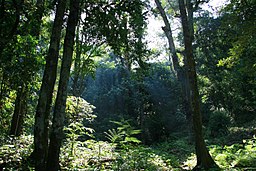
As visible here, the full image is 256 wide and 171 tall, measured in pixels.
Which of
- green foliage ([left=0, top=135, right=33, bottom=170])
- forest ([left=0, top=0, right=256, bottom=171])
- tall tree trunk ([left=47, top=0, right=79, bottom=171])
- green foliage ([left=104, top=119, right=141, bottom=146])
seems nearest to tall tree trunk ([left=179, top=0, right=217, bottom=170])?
forest ([left=0, top=0, right=256, bottom=171])

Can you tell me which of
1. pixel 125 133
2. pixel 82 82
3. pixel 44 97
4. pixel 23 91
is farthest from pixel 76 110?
pixel 44 97

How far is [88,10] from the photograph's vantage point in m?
7.91

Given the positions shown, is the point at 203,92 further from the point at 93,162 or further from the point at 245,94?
the point at 93,162

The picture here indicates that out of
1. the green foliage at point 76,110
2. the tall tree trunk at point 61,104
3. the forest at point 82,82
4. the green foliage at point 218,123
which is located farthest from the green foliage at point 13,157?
the green foliage at point 218,123

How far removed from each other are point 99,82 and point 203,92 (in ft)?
40.4

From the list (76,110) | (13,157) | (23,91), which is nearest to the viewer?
(13,157)

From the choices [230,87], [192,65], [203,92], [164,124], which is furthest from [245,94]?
[192,65]

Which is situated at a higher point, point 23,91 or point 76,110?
point 23,91

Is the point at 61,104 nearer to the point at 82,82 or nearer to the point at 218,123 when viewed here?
the point at 82,82

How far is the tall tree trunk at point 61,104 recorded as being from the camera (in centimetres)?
550

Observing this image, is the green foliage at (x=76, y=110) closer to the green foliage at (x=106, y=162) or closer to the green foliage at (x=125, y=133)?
the green foliage at (x=106, y=162)

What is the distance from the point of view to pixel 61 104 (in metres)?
5.76

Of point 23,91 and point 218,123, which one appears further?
point 218,123

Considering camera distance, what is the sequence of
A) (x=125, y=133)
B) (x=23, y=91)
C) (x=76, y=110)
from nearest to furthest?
(x=125, y=133), (x=76, y=110), (x=23, y=91)
